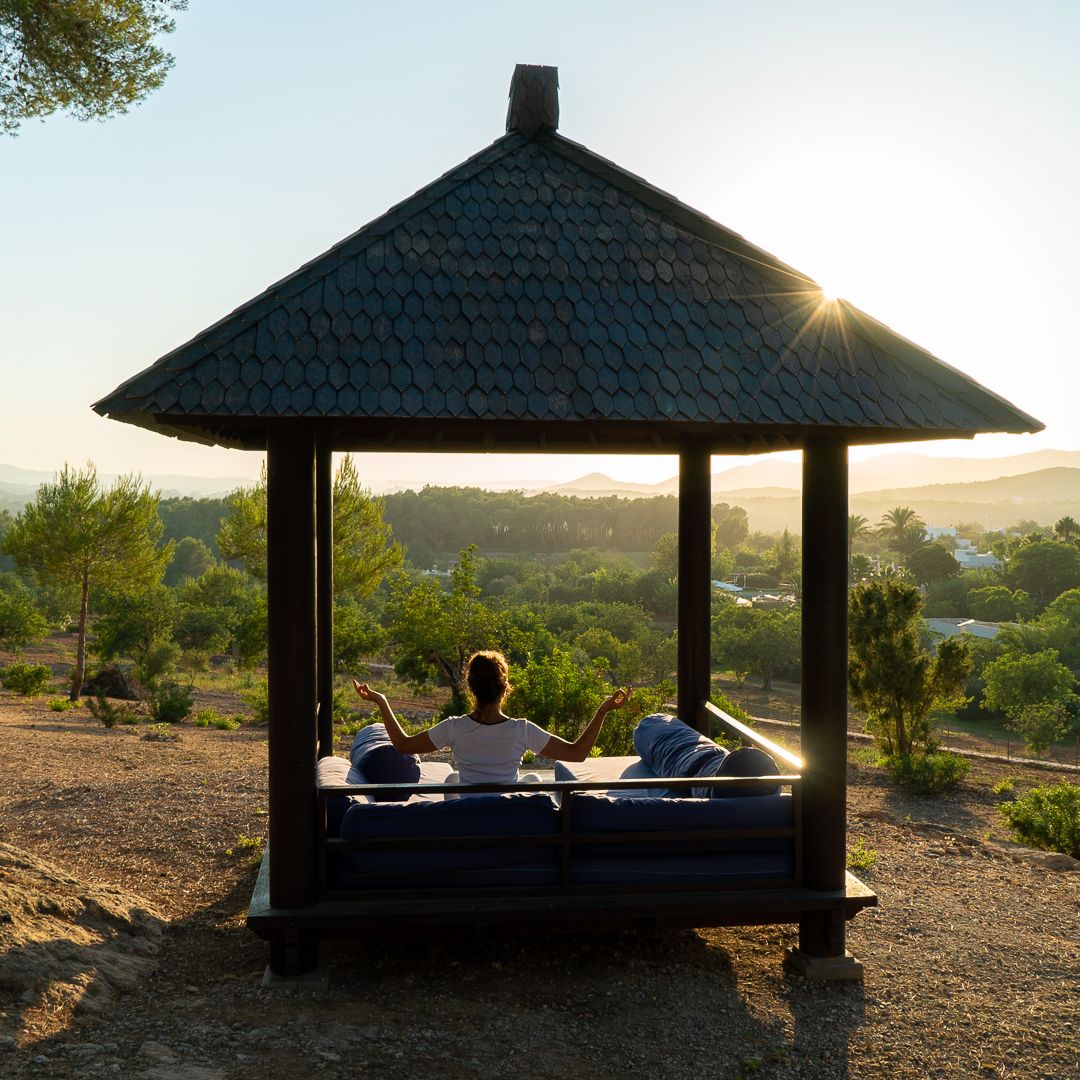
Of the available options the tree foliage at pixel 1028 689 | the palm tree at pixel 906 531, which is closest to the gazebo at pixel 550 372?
the tree foliage at pixel 1028 689

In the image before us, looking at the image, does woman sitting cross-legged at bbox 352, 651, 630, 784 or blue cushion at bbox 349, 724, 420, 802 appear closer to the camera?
woman sitting cross-legged at bbox 352, 651, 630, 784

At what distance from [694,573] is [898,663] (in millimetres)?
9965

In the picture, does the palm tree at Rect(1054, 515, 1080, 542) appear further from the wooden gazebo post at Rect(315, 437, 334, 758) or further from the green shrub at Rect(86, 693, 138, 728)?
the wooden gazebo post at Rect(315, 437, 334, 758)

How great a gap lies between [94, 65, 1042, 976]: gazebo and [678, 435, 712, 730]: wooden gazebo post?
2.08 m

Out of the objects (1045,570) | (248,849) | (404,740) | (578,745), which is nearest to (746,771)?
(578,745)

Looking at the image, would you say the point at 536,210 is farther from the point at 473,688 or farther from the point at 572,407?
the point at 473,688

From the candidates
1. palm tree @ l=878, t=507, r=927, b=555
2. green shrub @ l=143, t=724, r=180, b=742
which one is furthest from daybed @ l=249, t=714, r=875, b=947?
palm tree @ l=878, t=507, r=927, b=555

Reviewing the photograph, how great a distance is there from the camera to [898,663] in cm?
1587

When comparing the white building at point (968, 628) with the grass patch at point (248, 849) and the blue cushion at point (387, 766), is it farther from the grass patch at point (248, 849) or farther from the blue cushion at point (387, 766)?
the blue cushion at point (387, 766)

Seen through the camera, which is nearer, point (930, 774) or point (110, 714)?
point (930, 774)

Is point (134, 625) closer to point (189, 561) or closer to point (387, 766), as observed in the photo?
point (387, 766)

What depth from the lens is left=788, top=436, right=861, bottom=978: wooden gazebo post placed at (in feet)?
15.9

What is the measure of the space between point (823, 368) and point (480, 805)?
2.65m

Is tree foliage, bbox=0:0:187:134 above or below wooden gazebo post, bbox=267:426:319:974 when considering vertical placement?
above
